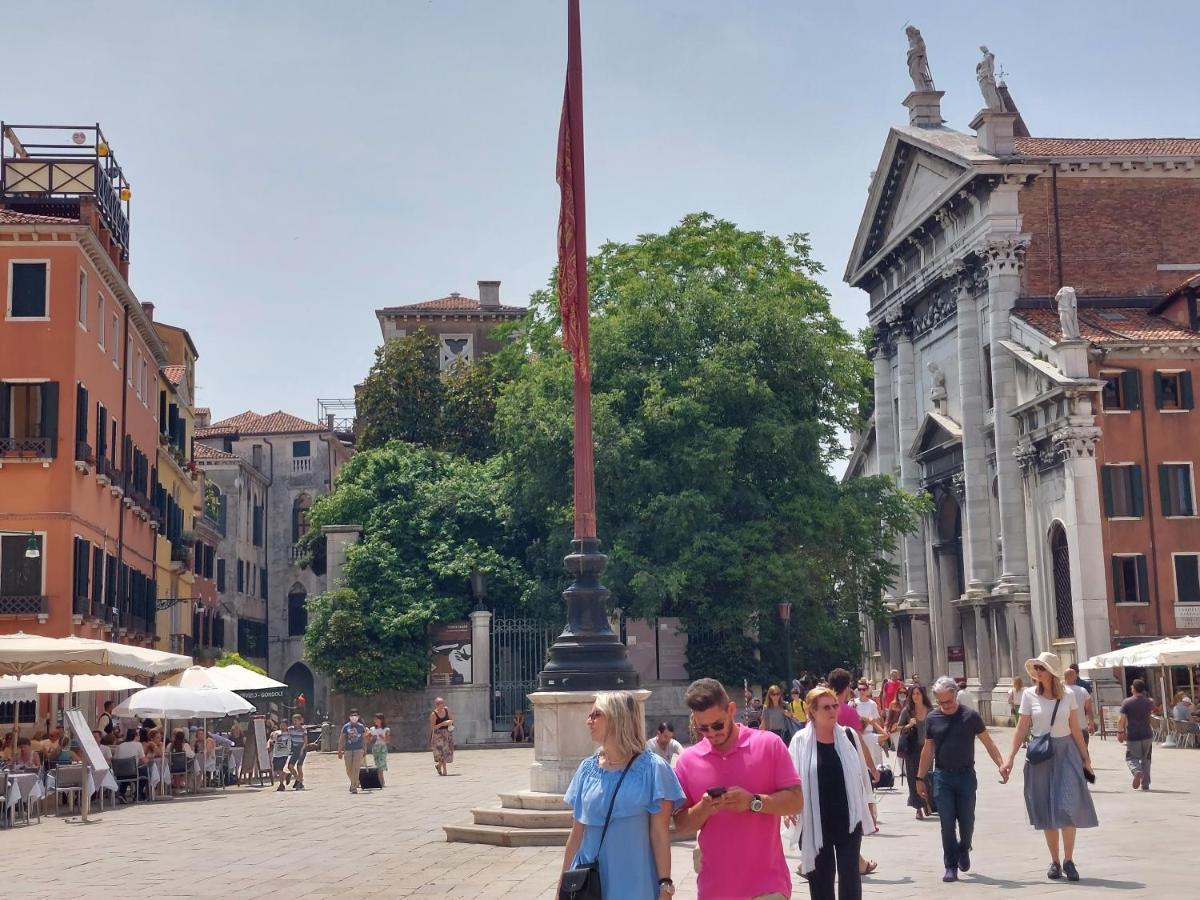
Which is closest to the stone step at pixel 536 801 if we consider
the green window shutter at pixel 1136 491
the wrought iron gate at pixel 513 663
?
the wrought iron gate at pixel 513 663

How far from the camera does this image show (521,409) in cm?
3803

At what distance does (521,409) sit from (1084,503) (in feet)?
46.3

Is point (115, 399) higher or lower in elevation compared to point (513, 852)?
higher

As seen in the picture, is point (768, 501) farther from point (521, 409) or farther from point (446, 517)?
point (446, 517)

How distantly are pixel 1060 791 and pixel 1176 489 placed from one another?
29388 millimetres

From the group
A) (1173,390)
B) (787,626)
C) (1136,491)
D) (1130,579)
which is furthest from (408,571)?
(1173,390)

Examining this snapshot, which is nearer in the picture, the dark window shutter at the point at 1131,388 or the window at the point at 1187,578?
the window at the point at 1187,578

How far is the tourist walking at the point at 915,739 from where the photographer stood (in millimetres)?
15969

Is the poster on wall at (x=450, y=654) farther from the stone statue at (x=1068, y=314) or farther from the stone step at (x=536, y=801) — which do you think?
the stone step at (x=536, y=801)

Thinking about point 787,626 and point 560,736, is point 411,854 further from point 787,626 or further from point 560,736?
point 787,626

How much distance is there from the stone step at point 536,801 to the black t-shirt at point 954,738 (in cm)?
492

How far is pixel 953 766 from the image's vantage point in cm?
1180

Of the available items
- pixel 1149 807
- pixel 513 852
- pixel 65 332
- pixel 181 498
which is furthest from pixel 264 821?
pixel 181 498

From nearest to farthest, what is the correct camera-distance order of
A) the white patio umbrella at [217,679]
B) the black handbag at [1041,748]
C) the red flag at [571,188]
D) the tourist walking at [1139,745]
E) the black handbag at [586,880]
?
the black handbag at [586,880] → the black handbag at [1041,748] → the red flag at [571,188] → the tourist walking at [1139,745] → the white patio umbrella at [217,679]
